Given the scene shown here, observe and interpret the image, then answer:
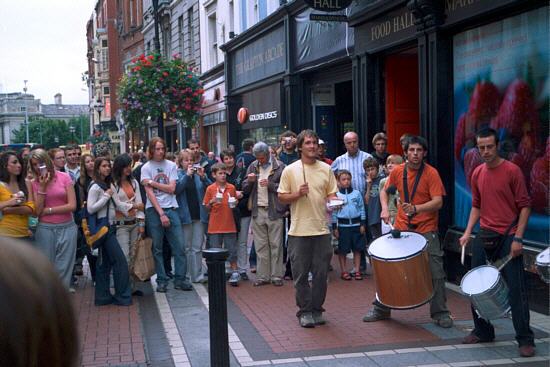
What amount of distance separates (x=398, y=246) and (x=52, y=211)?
153 inches

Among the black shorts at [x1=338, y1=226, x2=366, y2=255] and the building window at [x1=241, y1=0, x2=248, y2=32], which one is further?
the building window at [x1=241, y1=0, x2=248, y2=32]

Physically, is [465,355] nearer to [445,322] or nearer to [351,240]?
[445,322]

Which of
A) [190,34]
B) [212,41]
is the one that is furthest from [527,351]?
[190,34]

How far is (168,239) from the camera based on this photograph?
31.8ft

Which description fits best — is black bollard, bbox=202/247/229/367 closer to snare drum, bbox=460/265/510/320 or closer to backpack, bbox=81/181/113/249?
snare drum, bbox=460/265/510/320

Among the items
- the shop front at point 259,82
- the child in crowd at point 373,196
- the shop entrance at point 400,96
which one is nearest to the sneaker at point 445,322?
the child in crowd at point 373,196

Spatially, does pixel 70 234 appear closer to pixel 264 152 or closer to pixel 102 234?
pixel 102 234

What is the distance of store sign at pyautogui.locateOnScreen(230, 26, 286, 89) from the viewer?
18094 mm

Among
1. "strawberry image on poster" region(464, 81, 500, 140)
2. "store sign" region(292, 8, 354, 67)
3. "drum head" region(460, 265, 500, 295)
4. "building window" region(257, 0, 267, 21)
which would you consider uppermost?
"building window" region(257, 0, 267, 21)

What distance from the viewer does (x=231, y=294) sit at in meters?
9.41

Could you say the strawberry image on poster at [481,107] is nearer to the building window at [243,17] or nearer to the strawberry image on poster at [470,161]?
the strawberry image on poster at [470,161]

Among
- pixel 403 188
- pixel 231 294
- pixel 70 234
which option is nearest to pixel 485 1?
pixel 403 188

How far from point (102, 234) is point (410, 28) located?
505cm

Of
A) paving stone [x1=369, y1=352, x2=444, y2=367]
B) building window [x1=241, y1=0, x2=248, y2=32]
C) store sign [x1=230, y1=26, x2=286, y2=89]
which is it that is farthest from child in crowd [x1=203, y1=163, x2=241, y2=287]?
building window [x1=241, y1=0, x2=248, y2=32]
